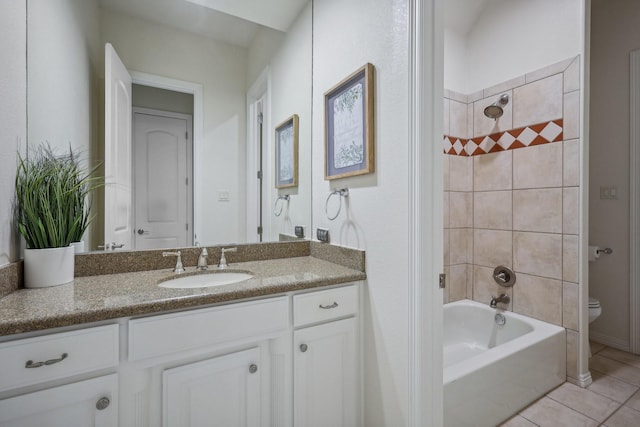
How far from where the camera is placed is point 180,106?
152cm

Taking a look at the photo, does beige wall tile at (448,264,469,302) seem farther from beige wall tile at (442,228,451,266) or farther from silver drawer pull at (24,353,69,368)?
silver drawer pull at (24,353,69,368)

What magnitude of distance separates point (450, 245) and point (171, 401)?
7.06 ft

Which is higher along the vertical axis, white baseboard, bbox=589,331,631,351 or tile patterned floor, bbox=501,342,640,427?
white baseboard, bbox=589,331,631,351

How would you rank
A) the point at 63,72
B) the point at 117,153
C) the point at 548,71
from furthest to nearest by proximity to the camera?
the point at 548,71
the point at 117,153
the point at 63,72

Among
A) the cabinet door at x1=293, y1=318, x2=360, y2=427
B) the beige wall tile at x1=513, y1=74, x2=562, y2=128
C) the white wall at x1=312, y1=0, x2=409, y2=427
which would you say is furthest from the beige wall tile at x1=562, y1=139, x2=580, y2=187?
the cabinet door at x1=293, y1=318, x2=360, y2=427

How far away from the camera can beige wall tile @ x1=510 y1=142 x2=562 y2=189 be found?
1.94 metres

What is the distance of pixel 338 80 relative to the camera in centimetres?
154

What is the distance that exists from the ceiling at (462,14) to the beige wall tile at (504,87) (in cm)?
55

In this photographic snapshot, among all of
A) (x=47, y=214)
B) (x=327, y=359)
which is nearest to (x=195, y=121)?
(x=47, y=214)

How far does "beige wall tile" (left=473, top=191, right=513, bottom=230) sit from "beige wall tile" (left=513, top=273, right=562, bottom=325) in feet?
1.30

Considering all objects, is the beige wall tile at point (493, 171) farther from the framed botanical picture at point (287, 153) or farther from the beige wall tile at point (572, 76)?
the framed botanical picture at point (287, 153)

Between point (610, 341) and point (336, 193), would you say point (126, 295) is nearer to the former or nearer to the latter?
point (336, 193)

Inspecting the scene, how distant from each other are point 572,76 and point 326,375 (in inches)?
88.7

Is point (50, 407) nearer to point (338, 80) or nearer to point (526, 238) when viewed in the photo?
point (338, 80)
